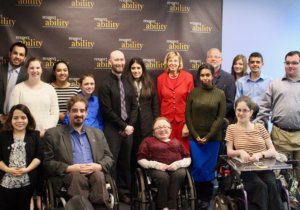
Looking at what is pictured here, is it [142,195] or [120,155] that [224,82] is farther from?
[142,195]

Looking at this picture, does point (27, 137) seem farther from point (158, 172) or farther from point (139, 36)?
point (139, 36)

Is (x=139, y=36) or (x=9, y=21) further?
(x=139, y=36)

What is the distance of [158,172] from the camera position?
359 centimetres

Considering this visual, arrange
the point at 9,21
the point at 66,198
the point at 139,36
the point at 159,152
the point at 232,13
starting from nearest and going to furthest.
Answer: the point at 66,198 → the point at 159,152 → the point at 9,21 → the point at 139,36 → the point at 232,13

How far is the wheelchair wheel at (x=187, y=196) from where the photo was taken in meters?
3.46

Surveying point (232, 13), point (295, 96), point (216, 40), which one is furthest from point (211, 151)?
point (232, 13)

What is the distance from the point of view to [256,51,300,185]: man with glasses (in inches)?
155

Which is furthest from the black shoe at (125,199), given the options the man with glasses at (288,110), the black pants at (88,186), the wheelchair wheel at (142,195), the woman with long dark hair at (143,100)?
the man with glasses at (288,110)

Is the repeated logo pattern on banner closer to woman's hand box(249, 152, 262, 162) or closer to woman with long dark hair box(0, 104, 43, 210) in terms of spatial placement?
woman with long dark hair box(0, 104, 43, 210)

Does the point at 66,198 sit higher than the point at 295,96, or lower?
lower

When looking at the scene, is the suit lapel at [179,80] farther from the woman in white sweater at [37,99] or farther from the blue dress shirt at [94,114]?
the woman in white sweater at [37,99]

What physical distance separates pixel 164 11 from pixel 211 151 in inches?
73.3

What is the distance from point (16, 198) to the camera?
3463mm

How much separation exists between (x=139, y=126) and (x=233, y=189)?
4.50 feet
